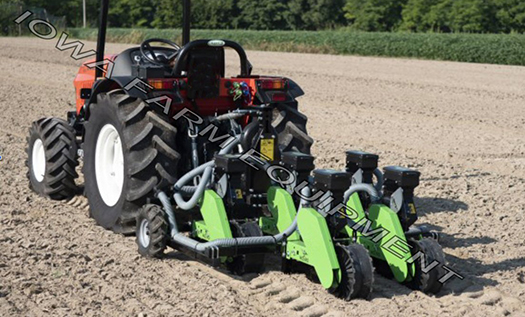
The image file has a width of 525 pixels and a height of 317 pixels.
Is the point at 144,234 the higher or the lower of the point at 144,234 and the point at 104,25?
the lower

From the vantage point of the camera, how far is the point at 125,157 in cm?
552

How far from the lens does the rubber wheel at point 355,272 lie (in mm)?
4406

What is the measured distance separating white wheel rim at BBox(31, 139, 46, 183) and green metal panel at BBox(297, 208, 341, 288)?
3353 millimetres

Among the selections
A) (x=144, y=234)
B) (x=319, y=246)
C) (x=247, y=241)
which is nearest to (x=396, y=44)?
(x=144, y=234)

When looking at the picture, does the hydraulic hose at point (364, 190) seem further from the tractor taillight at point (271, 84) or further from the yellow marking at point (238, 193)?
the tractor taillight at point (271, 84)

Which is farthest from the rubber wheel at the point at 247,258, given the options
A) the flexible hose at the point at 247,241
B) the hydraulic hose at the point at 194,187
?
the hydraulic hose at the point at 194,187

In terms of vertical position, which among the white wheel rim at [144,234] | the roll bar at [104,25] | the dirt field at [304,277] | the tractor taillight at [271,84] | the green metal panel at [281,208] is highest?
the roll bar at [104,25]

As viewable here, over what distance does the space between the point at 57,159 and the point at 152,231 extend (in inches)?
79.0

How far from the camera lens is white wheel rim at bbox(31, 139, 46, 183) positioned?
7070 mm

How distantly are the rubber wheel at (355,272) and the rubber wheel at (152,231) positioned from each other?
1289mm

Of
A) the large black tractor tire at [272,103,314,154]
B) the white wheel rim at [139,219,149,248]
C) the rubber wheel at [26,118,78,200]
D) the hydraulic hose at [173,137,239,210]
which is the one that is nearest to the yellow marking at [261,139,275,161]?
the hydraulic hose at [173,137,239,210]

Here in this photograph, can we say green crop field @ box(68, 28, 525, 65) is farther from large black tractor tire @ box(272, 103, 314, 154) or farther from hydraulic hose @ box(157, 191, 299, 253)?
hydraulic hose @ box(157, 191, 299, 253)

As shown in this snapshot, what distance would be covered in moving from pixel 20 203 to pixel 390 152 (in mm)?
4835

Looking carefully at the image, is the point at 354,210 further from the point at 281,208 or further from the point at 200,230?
the point at 200,230
